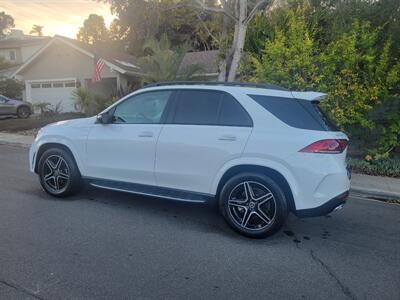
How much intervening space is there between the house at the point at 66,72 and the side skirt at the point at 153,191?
1610 cm

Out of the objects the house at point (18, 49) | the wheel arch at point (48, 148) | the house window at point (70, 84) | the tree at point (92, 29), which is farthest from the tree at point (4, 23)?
the wheel arch at point (48, 148)

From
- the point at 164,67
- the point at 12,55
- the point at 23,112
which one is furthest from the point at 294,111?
the point at 12,55

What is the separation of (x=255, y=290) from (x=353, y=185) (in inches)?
191

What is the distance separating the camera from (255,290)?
3445mm

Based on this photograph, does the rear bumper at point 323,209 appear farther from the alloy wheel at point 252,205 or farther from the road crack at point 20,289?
the road crack at point 20,289

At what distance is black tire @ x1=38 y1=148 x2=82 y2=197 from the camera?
19.2ft

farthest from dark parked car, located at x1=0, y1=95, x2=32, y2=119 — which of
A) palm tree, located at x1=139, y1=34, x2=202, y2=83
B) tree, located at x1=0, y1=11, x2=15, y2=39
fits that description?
tree, located at x1=0, y1=11, x2=15, y2=39

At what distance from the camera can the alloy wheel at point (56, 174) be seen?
5.91 m

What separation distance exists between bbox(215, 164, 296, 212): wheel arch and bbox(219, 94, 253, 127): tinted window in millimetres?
524

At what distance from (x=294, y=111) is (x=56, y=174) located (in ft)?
12.2

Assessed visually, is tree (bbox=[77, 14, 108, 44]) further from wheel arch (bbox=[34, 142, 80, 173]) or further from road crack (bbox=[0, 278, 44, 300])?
road crack (bbox=[0, 278, 44, 300])

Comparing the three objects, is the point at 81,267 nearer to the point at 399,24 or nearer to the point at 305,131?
the point at 305,131

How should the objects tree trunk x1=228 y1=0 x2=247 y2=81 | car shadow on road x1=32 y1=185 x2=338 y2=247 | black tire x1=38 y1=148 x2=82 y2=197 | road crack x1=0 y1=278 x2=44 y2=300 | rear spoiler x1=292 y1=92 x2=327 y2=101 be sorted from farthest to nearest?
tree trunk x1=228 y1=0 x2=247 y2=81, black tire x1=38 y1=148 x2=82 y2=197, car shadow on road x1=32 y1=185 x2=338 y2=247, rear spoiler x1=292 y1=92 x2=327 y2=101, road crack x1=0 y1=278 x2=44 y2=300

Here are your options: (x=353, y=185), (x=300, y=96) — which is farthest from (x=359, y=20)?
(x=300, y=96)
